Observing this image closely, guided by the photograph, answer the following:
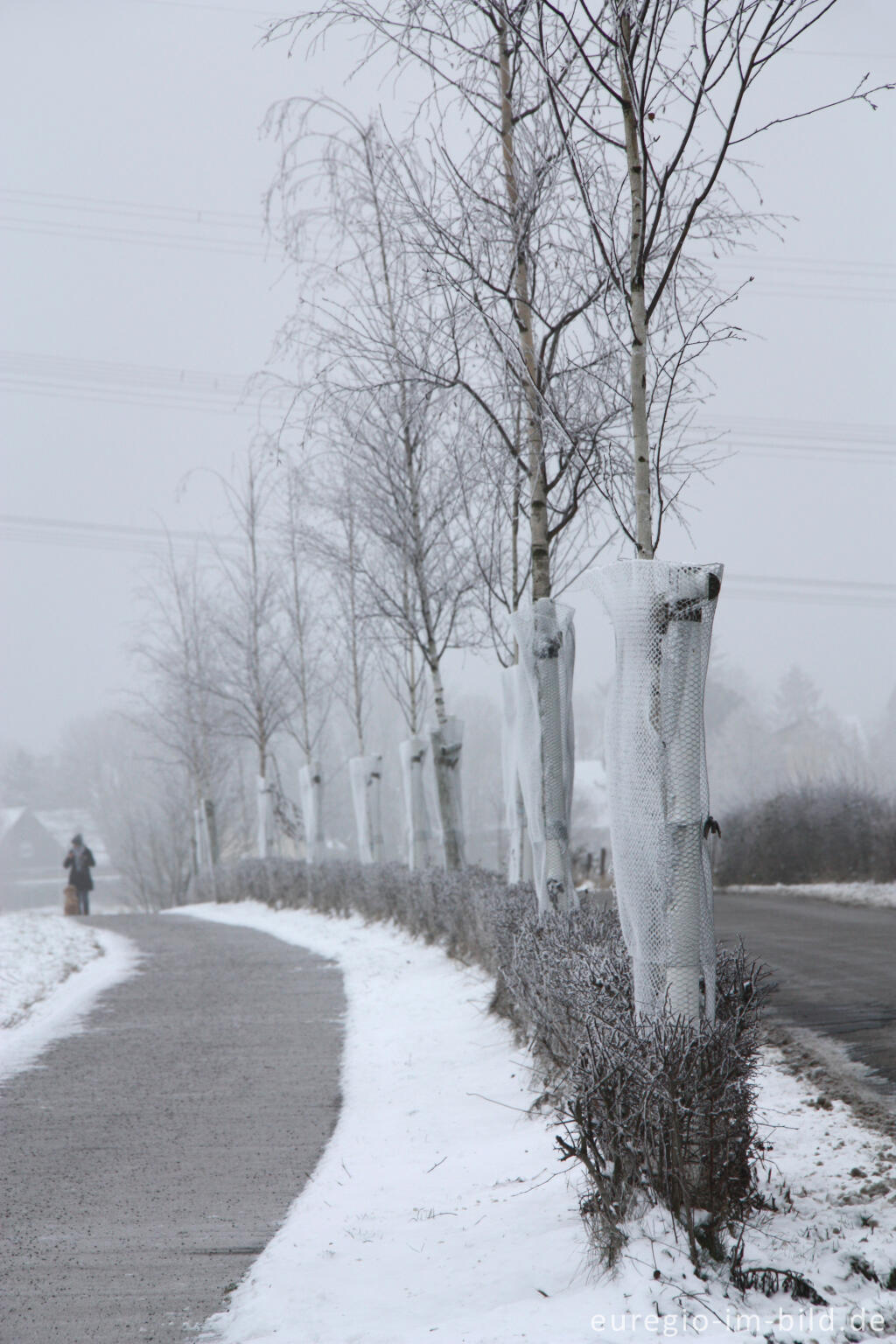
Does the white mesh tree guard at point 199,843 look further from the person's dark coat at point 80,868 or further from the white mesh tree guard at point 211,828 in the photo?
the person's dark coat at point 80,868

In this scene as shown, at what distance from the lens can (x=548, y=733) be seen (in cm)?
774

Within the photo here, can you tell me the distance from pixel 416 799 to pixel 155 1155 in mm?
11682

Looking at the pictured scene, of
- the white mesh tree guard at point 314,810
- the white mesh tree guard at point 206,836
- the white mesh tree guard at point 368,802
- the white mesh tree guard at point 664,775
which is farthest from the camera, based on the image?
the white mesh tree guard at point 206,836

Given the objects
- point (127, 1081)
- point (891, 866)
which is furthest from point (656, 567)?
point (891, 866)

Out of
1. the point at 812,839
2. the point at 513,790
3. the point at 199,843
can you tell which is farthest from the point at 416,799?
the point at 199,843

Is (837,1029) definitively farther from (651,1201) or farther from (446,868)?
(446,868)

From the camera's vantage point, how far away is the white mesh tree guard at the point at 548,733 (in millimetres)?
7562

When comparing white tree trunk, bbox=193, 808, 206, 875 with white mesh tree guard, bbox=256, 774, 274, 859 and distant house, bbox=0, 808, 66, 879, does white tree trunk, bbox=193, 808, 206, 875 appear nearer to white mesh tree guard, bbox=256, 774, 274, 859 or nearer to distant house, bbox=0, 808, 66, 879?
white mesh tree guard, bbox=256, 774, 274, 859

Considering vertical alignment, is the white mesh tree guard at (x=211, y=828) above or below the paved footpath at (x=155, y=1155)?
above

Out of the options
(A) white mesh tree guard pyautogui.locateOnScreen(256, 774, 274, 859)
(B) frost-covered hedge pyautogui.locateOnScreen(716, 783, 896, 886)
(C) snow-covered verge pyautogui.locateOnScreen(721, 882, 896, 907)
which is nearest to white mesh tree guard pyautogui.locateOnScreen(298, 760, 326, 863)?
(A) white mesh tree guard pyautogui.locateOnScreen(256, 774, 274, 859)

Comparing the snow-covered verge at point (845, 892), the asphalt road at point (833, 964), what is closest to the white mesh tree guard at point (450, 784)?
the asphalt road at point (833, 964)

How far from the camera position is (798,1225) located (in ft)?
11.6

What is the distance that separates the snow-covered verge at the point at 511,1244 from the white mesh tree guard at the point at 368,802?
47.6 ft

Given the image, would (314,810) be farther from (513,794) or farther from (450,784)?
(513,794)
